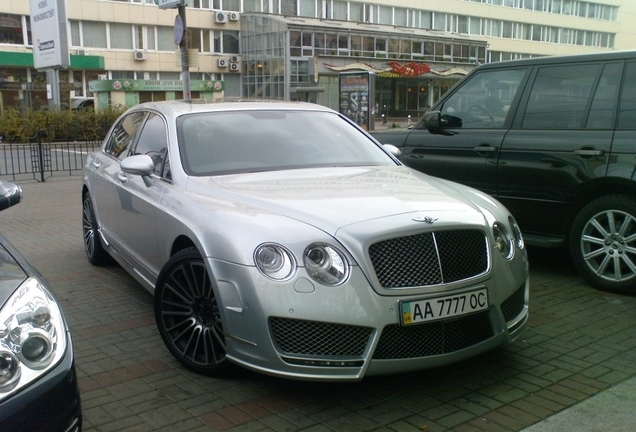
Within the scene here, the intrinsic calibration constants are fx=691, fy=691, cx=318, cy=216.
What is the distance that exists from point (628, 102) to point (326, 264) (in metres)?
3.51

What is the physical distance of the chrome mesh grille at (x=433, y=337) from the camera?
3.49m

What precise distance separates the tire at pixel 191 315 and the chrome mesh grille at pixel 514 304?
62.5 inches

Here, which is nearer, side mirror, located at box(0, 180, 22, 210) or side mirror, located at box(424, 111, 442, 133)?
side mirror, located at box(0, 180, 22, 210)

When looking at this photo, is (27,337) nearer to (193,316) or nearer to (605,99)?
(193,316)

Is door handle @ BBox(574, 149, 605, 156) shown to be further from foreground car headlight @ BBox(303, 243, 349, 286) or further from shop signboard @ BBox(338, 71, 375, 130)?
shop signboard @ BBox(338, 71, 375, 130)

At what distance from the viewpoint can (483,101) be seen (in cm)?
677

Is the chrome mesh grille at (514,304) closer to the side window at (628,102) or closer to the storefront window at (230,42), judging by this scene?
the side window at (628,102)

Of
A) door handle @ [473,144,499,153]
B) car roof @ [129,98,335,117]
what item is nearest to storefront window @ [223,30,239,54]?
door handle @ [473,144,499,153]

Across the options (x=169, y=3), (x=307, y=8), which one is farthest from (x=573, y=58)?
(x=307, y=8)

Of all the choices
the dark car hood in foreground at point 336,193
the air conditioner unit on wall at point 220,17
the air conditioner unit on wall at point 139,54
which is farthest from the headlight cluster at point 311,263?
the air conditioner unit on wall at point 220,17

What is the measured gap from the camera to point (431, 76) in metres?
53.4

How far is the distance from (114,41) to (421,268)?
48.2 m

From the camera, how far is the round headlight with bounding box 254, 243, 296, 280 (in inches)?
136

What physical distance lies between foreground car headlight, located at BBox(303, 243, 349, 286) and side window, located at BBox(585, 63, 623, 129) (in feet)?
11.0
